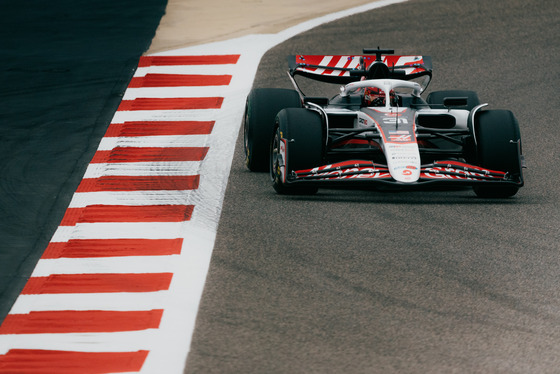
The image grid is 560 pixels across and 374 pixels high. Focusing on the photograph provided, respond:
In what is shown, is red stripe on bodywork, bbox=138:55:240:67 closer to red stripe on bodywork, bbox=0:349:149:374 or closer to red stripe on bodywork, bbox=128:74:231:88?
red stripe on bodywork, bbox=128:74:231:88

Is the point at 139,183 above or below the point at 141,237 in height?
above

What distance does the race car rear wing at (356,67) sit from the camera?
1111 centimetres

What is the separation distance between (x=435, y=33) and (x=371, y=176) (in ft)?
26.4

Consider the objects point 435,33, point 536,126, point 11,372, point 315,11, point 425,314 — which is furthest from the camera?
point 315,11

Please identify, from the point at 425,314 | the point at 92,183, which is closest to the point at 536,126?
the point at 92,183

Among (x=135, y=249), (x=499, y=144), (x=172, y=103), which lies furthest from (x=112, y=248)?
(x=172, y=103)

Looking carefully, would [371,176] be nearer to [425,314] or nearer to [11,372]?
[425,314]

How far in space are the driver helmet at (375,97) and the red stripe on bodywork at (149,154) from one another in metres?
1.96

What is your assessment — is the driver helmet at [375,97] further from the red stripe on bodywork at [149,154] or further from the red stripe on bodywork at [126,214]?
the red stripe on bodywork at [126,214]

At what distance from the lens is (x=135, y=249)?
27.3 ft

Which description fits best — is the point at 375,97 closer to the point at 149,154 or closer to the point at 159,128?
the point at 149,154

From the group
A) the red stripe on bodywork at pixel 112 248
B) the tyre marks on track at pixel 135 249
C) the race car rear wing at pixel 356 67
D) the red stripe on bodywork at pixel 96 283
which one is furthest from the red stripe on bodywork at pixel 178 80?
the red stripe on bodywork at pixel 96 283

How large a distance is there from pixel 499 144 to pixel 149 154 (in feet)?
12.9

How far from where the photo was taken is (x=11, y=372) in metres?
5.92
